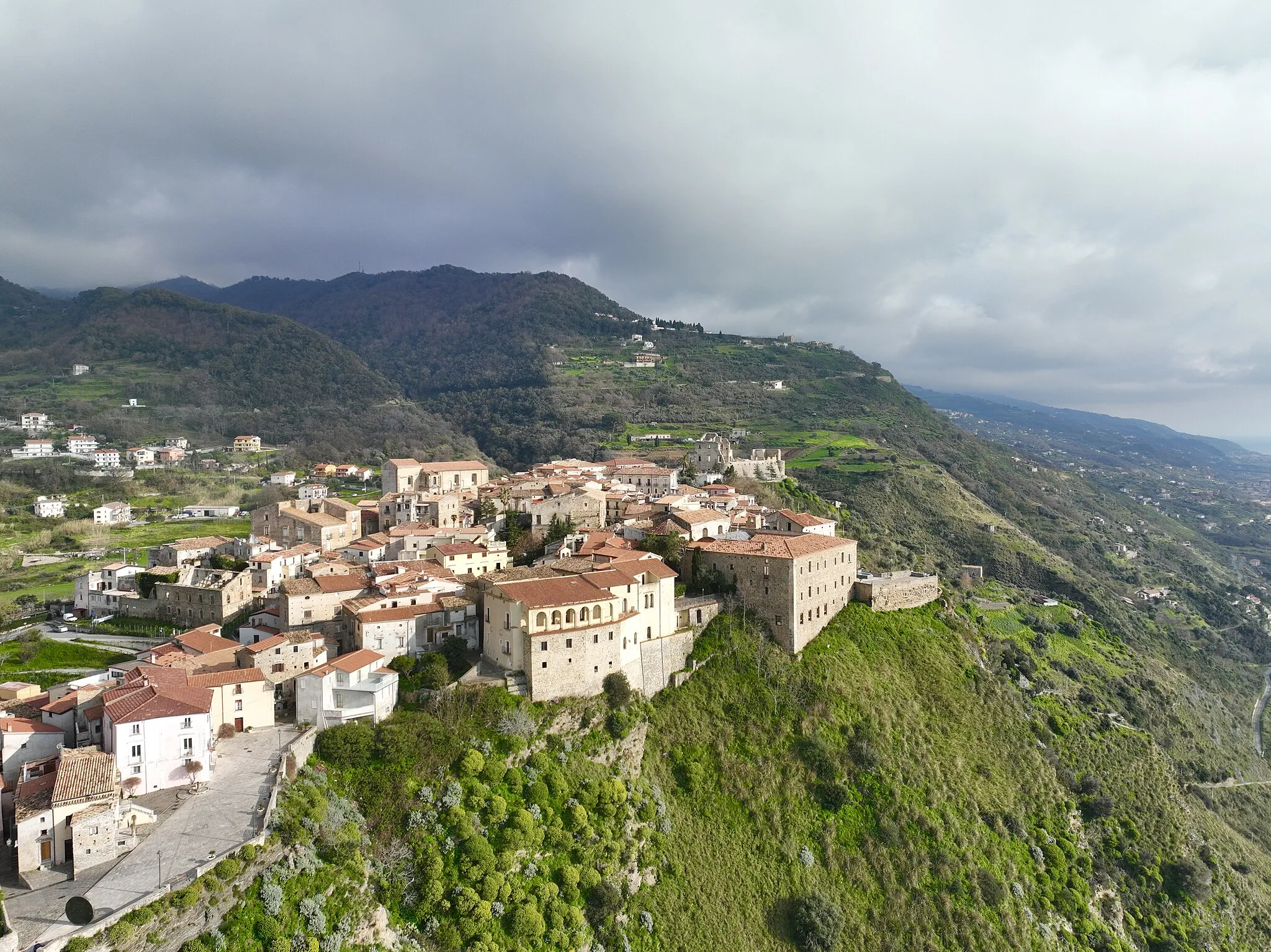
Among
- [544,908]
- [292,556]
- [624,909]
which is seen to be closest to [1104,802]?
[624,909]

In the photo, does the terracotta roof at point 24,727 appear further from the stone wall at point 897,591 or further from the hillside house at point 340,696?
the stone wall at point 897,591

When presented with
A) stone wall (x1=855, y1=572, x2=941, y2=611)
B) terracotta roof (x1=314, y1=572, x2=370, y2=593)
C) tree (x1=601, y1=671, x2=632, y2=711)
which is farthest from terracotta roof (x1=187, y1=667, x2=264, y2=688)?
stone wall (x1=855, y1=572, x2=941, y2=611)

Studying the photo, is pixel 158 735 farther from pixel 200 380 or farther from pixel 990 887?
pixel 200 380

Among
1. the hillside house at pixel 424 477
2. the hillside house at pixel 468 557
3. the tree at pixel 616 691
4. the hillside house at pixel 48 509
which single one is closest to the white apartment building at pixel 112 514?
the hillside house at pixel 48 509

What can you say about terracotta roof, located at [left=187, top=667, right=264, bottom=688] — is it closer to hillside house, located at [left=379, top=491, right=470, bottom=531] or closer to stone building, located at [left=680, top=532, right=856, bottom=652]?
stone building, located at [left=680, top=532, right=856, bottom=652]

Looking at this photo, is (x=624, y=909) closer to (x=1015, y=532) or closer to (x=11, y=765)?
(x=11, y=765)

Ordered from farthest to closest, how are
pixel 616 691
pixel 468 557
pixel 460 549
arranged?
pixel 468 557, pixel 460 549, pixel 616 691

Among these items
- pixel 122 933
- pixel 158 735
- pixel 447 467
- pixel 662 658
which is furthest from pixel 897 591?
pixel 122 933
